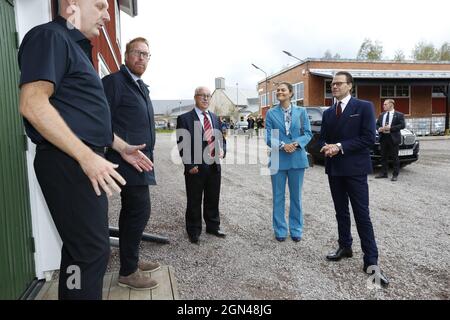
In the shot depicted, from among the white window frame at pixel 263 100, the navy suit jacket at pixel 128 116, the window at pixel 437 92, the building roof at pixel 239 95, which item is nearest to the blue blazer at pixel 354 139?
the navy suit jacket at pixel 128 116

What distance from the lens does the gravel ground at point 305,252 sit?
3035 mm

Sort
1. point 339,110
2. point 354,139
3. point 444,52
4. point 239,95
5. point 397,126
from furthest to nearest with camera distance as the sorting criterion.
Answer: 1. point 239,95
2. point 444,52
3. point 397,126
4. point 339,110
5. point 354,139

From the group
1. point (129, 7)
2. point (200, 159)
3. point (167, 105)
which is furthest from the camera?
point (167, 105)

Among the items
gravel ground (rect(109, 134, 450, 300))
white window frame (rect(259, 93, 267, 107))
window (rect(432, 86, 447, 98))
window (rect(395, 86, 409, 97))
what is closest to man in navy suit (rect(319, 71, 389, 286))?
gravel ground (rect(109, 134, 450, 300))

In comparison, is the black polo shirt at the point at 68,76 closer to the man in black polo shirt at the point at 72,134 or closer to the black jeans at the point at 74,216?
the man in black polo shirt at the point at 72,134

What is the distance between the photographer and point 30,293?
2838 mm

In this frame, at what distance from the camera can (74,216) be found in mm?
1670

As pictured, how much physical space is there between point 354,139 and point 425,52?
59.6 meters

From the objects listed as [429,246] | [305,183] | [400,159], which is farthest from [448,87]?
[429,246]

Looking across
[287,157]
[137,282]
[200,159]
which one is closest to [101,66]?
[200,159]

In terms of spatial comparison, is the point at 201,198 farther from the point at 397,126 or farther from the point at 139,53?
the point at 397,126

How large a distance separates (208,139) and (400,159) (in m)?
6.45

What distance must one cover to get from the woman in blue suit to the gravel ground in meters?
0.25
